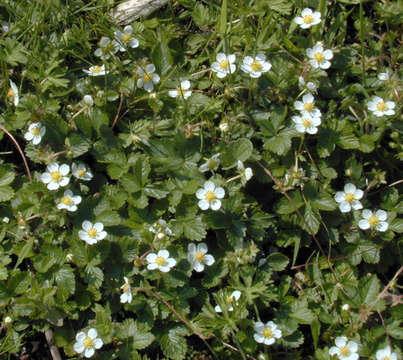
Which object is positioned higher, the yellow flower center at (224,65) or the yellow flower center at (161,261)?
the yellow flower center at (224,65)

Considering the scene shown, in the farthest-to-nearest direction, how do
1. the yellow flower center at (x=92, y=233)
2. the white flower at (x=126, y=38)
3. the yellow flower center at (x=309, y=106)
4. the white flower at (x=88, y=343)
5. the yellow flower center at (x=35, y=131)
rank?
1. the white flower at (x=126, y=38)
2. the yellow flower center at (x=309, y=106)
3. the yellow flower center at (x=35, y=131)
4. the yellow flower center at (x=92, y=233)
5. the white flower at (x=88, y=343)

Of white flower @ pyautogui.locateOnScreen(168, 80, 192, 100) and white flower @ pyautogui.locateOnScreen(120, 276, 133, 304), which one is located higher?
white flower @ pyautogui.locateOnScreen(168, 80, 192, 100)

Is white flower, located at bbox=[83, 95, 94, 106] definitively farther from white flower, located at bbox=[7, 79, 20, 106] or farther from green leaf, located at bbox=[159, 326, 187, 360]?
green leaf, located at bbox=[159, 326, 187, 360]

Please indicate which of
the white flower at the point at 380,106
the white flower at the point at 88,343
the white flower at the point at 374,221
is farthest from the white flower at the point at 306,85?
the white flower at the point at 88,343

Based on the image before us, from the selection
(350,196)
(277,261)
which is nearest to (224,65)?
(350,196)

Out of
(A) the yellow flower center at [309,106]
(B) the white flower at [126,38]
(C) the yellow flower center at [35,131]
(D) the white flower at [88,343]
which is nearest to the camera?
(D) the white flower at [88,343]

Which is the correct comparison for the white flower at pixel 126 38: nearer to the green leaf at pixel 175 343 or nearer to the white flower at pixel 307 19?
the white flower at pixel 307 19

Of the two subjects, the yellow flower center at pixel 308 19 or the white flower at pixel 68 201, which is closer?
the white flower at pixel 68 201

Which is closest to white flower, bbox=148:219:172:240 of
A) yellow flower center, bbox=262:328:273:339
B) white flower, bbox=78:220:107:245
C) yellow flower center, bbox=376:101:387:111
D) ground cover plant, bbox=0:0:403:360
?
ground cover plant, bbox=0:0:403:360
